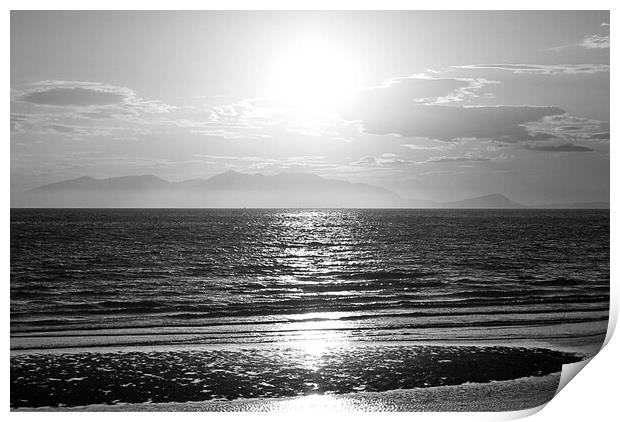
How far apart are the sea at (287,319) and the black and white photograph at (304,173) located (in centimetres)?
4

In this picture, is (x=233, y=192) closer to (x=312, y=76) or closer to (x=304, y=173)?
(x=304, y=173)

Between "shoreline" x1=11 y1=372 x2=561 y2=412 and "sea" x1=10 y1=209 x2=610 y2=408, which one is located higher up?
"sea" x1=10 y1=209 x2=610 y2=408

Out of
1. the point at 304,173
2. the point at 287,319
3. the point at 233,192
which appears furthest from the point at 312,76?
the point at 287,319

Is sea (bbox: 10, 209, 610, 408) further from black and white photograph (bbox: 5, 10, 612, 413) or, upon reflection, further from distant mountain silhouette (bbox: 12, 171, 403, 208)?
distant mountain silhouette (bbox: 12, 171, 403, 208)

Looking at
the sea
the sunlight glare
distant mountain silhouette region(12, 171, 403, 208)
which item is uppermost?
the sunlight glare

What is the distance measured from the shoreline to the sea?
79 millimetres

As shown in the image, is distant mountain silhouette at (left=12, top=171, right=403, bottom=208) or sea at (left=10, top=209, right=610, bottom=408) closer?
sea at (left=10, top=209, right=610, bottom=408)

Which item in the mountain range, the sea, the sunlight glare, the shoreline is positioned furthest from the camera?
the mountain range

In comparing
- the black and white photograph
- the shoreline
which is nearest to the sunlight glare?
the black and white photograph

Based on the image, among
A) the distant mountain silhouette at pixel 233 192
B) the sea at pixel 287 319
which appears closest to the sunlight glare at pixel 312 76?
the distant mountain silhouette at pixel 233 192

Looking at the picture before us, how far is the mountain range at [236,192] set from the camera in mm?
9891

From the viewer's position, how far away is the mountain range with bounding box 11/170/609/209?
989 cm
